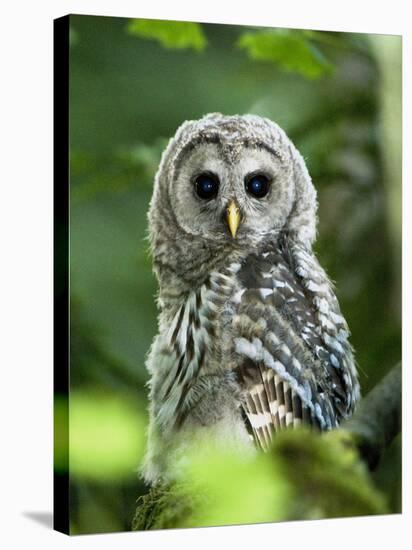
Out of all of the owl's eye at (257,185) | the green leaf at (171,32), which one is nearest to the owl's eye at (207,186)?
the owl's eye at (257,185)

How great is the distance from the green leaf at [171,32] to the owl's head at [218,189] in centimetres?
28

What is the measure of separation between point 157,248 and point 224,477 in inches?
34.7

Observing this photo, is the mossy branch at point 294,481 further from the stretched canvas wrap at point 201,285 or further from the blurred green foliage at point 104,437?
the blurred green foliage at point 104,437

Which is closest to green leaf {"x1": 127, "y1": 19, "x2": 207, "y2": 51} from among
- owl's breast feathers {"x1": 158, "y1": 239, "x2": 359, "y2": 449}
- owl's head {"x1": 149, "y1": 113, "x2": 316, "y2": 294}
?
owl's head {"x1": 149, "y1": 113, "x2": 316, "y2": 294}

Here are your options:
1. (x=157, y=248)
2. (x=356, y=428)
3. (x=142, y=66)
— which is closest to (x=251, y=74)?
(x=142, y=66)

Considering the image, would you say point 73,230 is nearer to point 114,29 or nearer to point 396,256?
point 114,29

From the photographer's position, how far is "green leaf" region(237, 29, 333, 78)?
4547mm

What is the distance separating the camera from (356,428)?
439cm

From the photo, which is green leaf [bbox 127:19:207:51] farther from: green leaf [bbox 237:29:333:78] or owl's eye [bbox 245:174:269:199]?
owl's eye [bbox 245:174:269:199]

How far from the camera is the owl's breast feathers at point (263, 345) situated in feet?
14.4

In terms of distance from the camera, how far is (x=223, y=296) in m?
4.39

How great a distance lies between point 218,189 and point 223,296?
0.40m

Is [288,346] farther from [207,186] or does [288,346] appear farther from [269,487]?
[207,186]

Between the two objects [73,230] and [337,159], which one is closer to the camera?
[73,230]
